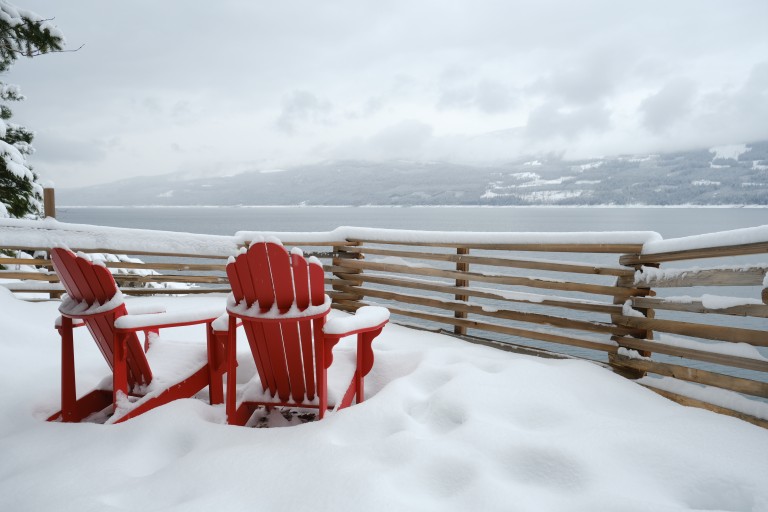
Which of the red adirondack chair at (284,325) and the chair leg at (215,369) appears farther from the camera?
the chair leg at (215,369)

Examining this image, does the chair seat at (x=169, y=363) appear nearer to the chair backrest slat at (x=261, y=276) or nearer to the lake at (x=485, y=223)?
the chair backrest slat at (x=261, y=276)

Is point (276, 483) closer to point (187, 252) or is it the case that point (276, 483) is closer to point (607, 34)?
point (187, 252)

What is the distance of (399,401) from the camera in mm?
2674

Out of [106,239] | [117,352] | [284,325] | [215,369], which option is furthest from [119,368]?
[106,239]

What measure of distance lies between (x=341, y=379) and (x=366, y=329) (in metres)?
0.48

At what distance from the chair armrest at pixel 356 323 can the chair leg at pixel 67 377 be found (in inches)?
66.8

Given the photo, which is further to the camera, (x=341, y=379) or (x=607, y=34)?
(x=607, y=34)

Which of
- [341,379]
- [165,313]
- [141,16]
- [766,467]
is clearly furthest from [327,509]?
[141,16]

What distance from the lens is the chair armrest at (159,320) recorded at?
2445 millimetres

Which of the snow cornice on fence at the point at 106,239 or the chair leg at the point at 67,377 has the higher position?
the snow cornice on fence at the point at 106,239

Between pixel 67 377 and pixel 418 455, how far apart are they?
2265mm

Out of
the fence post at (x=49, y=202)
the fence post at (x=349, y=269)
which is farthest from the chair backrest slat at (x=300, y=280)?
the fence post at (x=49, y=202)

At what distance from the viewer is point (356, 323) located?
2.60m

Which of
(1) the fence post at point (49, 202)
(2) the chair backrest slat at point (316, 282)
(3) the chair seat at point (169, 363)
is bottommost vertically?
(3) the chair seat at point (169, 363)
